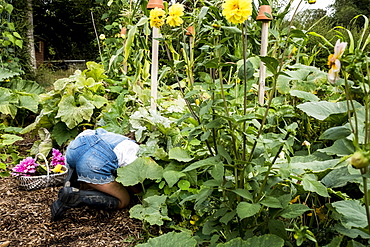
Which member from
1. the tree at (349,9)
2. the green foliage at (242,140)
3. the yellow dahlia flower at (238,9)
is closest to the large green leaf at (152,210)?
the green foliage at (242,140)

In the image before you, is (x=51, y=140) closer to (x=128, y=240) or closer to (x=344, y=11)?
(x=128, y=240)

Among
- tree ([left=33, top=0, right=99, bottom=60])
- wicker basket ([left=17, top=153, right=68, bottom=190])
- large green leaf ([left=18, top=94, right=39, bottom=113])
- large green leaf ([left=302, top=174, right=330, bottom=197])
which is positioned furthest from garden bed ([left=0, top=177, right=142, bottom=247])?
tree ([left=33, top=0, right=99, bottom=60])

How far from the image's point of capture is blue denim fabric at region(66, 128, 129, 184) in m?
1.73

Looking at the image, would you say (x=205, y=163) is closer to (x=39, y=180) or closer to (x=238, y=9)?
(x=238, y=9)

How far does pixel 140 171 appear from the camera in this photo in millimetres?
1614

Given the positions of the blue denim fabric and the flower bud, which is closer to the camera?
the flower bud

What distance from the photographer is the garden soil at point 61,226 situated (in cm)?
153

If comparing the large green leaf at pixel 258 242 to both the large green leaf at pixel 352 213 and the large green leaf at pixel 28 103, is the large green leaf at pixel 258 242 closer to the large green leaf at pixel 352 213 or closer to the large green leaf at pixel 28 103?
the large green leaf at pixel 352 213

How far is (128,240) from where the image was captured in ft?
4.91

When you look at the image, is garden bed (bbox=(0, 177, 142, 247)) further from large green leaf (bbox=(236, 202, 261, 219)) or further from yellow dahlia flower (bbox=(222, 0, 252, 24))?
yellow dahlia flower (bbox=(222, 0, 252, 24))

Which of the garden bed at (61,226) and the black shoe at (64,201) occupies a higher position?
the black shoe at (64,201)

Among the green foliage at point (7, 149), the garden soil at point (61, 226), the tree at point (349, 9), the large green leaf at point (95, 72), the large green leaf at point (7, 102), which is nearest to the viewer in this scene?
the garden soil at point (61, 226)

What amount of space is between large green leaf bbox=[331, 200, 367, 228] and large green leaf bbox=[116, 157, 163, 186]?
904 mm

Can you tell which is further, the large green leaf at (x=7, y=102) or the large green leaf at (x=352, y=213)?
the large green leaf at (x=7, y=102)
